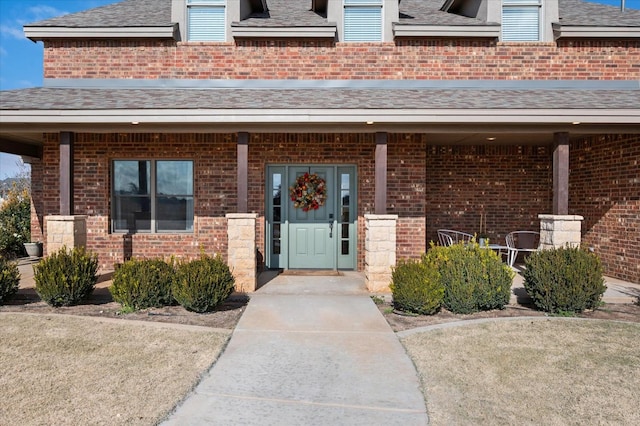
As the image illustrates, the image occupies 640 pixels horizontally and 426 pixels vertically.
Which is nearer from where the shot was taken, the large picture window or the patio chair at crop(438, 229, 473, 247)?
the large picture window

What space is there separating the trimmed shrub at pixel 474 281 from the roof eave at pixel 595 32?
592cm

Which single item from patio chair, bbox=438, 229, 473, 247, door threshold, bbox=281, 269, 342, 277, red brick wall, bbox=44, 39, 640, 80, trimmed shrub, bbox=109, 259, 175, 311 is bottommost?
door threshold, bbox=281, 269, 342, 277

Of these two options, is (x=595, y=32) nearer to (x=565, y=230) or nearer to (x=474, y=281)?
(x=565, y=230)

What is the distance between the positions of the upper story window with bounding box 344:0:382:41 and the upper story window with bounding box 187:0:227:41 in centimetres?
282

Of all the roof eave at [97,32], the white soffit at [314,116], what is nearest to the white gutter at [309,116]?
the white soffit at [314,116]

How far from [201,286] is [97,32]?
264 inches

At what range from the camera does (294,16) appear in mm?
9773

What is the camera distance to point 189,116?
7016mm

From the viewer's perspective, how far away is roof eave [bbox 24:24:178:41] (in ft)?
28.7

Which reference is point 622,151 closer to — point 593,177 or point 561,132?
point 593,177

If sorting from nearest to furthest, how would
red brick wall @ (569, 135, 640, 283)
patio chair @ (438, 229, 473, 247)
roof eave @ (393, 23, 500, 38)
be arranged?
1. red brick wall @ (569, 135, 640, 283)
2. roof eave @ (393, 23, 500, 38)
3. patio chair @ (438, 229, 473, 247)

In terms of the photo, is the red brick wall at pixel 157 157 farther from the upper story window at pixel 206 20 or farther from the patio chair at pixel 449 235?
the patio chair at pixel 449 235

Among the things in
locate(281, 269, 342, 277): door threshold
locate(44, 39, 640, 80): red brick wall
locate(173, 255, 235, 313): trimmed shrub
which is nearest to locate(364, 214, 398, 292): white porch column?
locate(281, 269, 342, 277): door threshold

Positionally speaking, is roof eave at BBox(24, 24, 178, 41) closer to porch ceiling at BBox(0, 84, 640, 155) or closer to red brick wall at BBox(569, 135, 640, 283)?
porch ceiling at BBox(0, 84, 640, 155)
